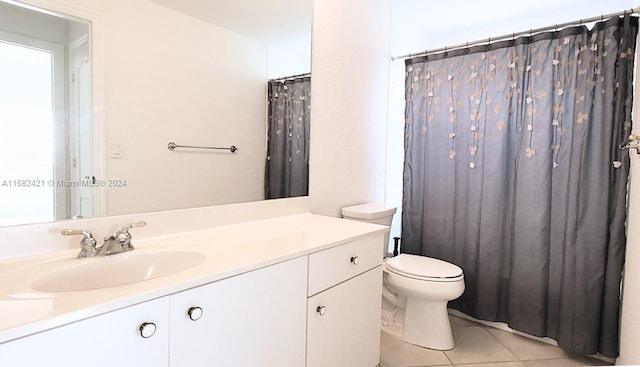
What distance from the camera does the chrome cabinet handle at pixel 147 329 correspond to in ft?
2.66

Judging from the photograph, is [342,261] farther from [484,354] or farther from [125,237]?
[484,354]

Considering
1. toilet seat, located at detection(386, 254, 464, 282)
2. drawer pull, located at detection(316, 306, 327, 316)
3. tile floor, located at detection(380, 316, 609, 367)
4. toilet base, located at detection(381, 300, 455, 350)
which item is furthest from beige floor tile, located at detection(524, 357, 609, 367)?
drawer pull, located at detection(316, 306, 327, 316)

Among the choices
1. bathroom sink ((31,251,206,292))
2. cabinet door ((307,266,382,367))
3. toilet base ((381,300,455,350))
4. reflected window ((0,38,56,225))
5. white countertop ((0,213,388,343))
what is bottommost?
toilet base ((381,300,455,350))

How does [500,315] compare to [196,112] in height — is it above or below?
below

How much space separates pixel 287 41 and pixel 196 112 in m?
0.68

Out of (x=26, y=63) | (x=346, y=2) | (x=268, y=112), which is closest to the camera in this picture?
(x=26, y=63)

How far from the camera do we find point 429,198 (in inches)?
95.3

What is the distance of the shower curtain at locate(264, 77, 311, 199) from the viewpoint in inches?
69.8

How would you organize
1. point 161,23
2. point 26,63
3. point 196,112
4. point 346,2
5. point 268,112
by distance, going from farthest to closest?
point 346,2 < point 268,112 < point 196,112 < point 161,23 < point 26,63

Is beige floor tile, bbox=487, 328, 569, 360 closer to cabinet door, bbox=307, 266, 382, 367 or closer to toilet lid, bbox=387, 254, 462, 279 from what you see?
toilet lid, bbox=387, 254, 462, 279

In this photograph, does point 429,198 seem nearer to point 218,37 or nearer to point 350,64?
point 350,64

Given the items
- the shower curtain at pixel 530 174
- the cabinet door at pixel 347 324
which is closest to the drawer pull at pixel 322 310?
the cabinet door at pixel 347 324

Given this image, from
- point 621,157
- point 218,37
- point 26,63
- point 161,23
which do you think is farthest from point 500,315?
point 26,63

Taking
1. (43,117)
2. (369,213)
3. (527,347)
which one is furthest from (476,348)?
(43,117)
